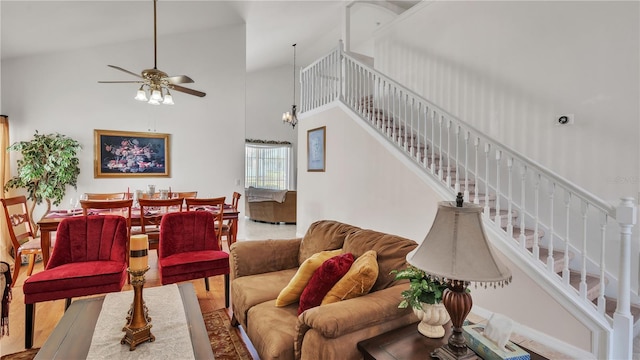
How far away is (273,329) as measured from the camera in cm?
163

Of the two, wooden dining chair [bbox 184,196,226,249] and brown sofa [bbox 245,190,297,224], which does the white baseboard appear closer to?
wooden dining chair [bbox 184,196,226,249]

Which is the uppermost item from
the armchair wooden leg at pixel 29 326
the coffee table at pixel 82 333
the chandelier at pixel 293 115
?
the chandelier at pixel 293 115

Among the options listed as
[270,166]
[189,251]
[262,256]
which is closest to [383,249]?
[262,256]

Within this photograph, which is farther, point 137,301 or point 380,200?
point 380,200

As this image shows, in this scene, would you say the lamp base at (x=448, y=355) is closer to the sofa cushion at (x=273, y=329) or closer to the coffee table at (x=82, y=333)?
the sofa cushion at (x=273, y=329)

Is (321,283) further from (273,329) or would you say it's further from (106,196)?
(106,196)

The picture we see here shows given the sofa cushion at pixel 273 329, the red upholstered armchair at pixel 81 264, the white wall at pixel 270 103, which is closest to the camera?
the sofa cushion at pixel 273 329

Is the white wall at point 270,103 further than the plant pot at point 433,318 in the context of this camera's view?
Yes

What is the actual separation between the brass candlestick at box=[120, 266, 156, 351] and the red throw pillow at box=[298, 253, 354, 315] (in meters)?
0.77

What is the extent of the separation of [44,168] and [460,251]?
540 cm

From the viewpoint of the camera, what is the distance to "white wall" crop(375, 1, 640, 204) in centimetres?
271

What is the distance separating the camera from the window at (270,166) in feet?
31.3

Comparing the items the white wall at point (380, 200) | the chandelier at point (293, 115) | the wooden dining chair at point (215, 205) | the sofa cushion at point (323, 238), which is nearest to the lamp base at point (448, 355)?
the sofa cushion at point (323, 238)

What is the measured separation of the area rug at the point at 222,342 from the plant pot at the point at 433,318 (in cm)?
128
